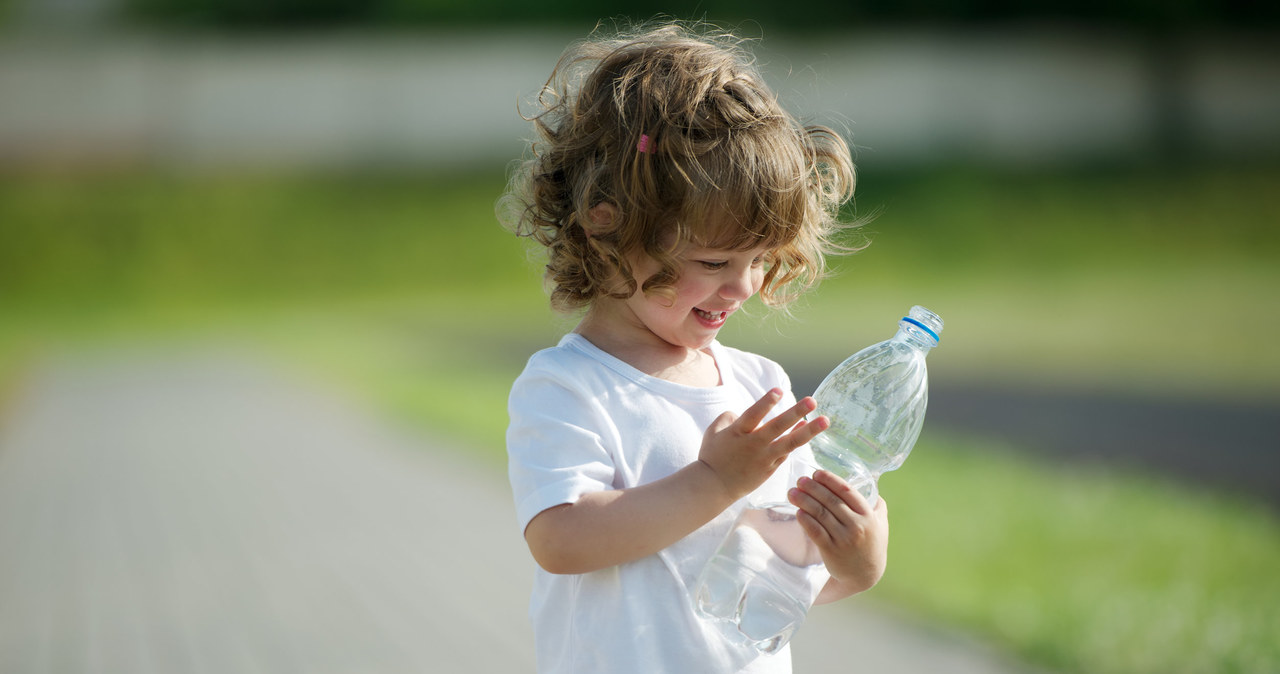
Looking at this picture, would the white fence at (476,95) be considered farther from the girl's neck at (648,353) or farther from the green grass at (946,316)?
the girl's neck at (648,353)

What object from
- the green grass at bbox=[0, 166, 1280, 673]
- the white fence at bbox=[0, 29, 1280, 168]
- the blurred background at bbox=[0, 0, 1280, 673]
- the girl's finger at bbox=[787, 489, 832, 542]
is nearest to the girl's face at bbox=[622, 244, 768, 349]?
the girl's finger at bbox=[787, 489, 832, 542]

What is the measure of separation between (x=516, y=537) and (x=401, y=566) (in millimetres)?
747

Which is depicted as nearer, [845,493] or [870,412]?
[845,493]

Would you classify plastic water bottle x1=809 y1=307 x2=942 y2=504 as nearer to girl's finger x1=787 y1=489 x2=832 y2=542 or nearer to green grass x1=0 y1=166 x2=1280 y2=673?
girl's finger x1=787 y1=489 x2=832 y2=542

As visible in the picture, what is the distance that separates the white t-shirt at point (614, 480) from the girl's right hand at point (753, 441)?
5.5 inches

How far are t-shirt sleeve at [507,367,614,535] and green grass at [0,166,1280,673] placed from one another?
2.22 ft

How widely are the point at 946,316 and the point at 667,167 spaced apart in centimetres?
1782

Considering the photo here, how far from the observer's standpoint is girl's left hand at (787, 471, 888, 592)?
178cm

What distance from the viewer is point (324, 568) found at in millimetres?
6082

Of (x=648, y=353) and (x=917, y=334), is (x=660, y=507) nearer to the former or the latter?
(x=648, y=353)

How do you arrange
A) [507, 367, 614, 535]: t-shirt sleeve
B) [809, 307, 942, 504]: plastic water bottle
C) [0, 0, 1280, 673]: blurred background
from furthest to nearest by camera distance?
[0, 0, 1280, 673]: blurred background
[809, 307, 942, 504]: plastic water bottle
[507, 367, 614, 535]: t-shirt sleeve

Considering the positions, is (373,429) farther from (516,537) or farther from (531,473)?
(531,473)

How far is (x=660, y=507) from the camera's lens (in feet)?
5.77

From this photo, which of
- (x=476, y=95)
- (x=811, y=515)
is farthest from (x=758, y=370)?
(x=476, y=95)
